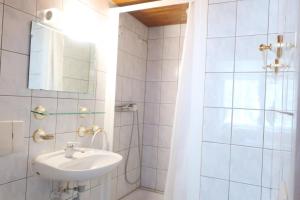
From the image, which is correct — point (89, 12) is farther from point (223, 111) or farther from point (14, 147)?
point (223, 111)

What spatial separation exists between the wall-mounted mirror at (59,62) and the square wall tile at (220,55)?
3.26 ft

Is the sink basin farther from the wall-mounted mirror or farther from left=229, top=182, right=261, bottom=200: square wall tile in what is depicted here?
left=229, top=182, right=261, bottom=200: square wall tile

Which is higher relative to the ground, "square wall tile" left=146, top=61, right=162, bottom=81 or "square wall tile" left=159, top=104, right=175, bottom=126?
"square wall tile" left=146, top=61, right=162, bottom=81

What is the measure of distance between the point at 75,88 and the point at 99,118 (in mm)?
395

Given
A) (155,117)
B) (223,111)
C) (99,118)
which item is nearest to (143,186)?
(155,117)

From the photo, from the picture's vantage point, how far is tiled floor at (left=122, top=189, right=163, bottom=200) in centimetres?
270

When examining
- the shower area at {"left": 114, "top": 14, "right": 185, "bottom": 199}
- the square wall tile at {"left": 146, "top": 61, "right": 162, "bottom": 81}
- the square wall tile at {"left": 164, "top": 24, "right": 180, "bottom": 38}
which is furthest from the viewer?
the square wall tile at {"left": 146, "top": 61, "right": 162, "bottom": 81}

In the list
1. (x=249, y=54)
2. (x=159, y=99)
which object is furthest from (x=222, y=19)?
(x=159, y=99)

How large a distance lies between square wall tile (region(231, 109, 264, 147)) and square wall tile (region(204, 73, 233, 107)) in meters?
0.10

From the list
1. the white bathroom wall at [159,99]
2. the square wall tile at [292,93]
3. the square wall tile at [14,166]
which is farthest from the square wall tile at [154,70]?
the square wall tile at [292,93]

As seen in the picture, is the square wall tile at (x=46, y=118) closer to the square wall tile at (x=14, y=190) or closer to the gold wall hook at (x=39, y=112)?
the gold wall hook at (x=39, y=112)

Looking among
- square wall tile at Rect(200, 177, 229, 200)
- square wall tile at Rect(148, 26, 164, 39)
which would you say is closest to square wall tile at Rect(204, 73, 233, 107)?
square wall tile at Rect(200, 177, 229, 200)

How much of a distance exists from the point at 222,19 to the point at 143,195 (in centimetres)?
216

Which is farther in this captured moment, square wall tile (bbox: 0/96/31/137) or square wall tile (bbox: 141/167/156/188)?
square wall tile (bbox: 141/167/156/188)
